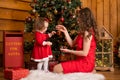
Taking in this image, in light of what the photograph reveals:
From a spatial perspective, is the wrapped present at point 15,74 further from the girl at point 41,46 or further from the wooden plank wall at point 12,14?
the wooden plank wall at point 12,14

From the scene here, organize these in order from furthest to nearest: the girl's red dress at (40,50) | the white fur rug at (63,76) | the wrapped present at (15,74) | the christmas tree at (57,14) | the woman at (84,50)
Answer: the christmas tree at (57,14), the girl's red dress at (40,50), the woman at (84,50), the wrapped present at (15,74), the white fur rug at (63,76)

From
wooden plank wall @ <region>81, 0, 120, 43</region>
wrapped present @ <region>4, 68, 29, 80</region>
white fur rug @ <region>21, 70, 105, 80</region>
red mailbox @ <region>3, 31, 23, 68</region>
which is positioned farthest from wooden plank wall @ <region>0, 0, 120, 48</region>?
white fur rug @ <region>21, 70, 105, 80</region>

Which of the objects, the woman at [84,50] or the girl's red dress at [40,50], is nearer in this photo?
the woman at [84,50]

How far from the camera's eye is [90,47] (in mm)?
3387

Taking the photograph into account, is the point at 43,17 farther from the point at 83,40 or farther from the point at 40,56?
the point at 83,40

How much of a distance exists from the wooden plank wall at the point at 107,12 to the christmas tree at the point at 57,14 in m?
1.39

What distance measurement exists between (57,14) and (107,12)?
1.67 metres

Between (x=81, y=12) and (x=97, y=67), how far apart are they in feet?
4.80

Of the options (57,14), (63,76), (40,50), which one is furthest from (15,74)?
(57,14)

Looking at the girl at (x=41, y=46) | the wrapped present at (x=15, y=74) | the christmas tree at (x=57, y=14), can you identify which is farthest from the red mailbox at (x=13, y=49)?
the wrapped present at (x=15, y=74)

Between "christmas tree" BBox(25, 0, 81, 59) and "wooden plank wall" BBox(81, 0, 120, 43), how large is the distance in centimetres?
139

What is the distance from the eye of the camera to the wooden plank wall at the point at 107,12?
547 cm

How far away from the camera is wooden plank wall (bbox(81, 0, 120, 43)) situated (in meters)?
5.47

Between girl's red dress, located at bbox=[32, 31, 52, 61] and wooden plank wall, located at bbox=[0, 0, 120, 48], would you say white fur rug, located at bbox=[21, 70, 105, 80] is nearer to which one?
girl's red dress, located at bbox=[32, 31, 52, 61]
